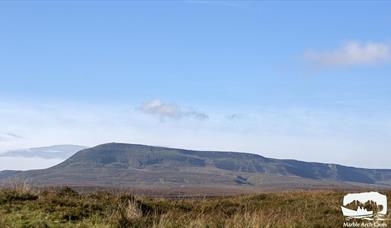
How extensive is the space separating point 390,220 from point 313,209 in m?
5.78

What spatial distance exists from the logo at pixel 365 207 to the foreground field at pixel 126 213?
45 cm

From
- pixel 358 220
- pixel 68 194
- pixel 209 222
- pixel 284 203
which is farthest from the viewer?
pixel 284 203

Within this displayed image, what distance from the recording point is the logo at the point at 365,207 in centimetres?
1997

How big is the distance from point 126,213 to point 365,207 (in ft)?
31.1

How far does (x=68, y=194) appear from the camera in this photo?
23.5 meters

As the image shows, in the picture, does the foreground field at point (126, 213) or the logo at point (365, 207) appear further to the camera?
the logo at point (365, 207)

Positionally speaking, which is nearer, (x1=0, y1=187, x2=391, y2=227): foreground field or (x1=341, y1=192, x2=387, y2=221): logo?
(x1=0, y1=187, x2=391, y2=227): foreground field

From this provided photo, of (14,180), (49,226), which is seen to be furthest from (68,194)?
(49,226)

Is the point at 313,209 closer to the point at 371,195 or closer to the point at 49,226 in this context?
the point at 371,195

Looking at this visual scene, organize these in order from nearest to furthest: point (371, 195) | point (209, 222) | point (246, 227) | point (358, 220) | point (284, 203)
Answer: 1. point (246, 227)
2. point (209, 222)
3. point (358, 220)
4. point (371, 195)
5. point (284, 203)

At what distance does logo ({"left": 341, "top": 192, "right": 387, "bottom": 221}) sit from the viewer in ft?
65.5

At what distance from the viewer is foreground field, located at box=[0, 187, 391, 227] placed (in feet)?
54.7

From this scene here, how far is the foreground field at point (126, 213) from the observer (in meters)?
16.7

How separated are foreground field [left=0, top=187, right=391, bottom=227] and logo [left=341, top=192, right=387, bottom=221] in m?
0.45
